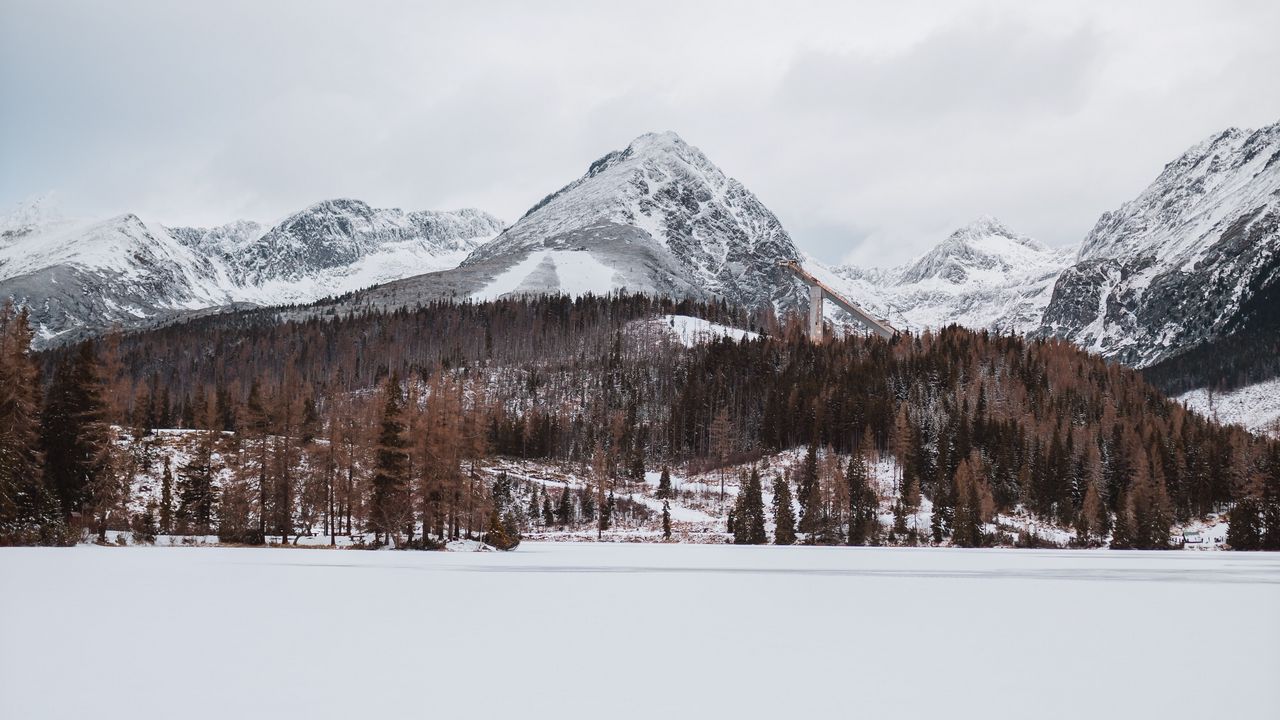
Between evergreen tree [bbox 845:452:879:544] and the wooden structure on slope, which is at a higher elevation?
the wooden structure on slope

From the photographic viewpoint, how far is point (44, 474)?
47750mm

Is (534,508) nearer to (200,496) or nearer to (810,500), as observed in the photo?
(810,500)

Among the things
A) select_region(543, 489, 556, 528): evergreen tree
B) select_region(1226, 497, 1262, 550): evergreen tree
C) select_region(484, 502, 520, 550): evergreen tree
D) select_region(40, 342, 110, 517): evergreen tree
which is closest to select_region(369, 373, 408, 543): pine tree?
select_region(484, 502, 520, 550): evergreen tree

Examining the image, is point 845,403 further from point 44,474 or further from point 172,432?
point 44,474

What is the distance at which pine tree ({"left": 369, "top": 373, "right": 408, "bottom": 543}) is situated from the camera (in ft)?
181

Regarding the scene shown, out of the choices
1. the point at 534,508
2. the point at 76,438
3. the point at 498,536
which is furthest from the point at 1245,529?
the point at 76,438

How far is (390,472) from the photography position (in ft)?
182

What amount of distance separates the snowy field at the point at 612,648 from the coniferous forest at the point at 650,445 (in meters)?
24.1

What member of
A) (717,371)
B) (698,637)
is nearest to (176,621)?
(698,637)

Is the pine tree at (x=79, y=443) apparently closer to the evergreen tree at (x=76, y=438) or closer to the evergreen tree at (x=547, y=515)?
the evergreen tree at (x=76, y=438)

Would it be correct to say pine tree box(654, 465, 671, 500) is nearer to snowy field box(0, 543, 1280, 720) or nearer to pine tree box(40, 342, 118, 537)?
pine tree box(40, 342, 118, 537)

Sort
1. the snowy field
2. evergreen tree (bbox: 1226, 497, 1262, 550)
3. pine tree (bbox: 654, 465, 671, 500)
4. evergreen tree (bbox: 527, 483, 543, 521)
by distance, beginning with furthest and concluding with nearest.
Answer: pine tree (bbox: 654, 465, 671, 500)
evergreen tree (bbox: 527, 483, 543, 521)
evergreen tree (bbox: 1226, 497, 1262, 550)
the snowy field

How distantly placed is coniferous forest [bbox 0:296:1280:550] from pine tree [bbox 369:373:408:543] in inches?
7.4

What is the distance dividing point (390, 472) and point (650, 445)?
8906 centimetres
